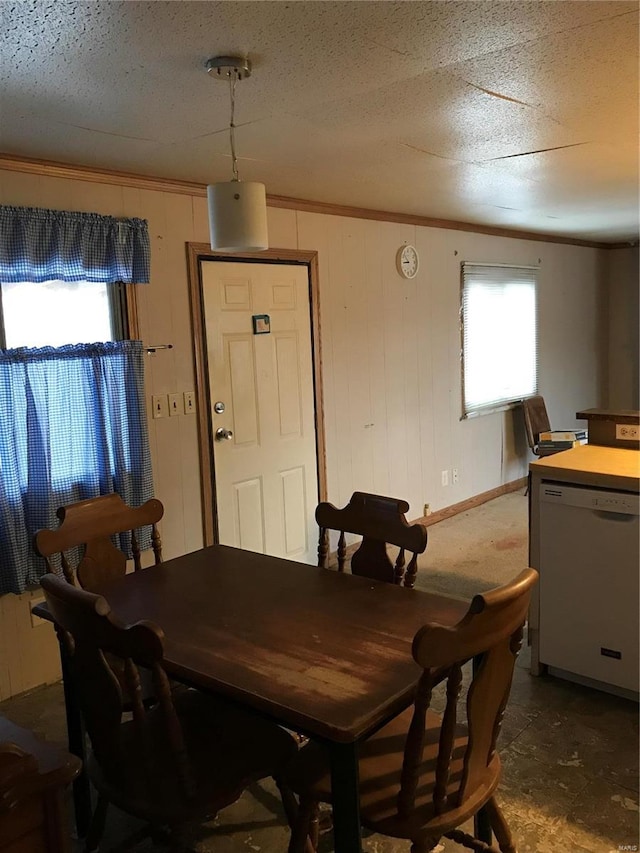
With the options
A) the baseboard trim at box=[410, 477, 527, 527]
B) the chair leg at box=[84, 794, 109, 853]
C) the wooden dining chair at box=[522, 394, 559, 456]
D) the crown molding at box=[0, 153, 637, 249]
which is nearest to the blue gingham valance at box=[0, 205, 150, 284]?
the crown molding at box=[0, 153, 637, 249]

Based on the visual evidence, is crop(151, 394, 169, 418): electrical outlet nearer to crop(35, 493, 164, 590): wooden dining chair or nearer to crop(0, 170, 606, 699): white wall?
crop(0, 170, 606, 699): white wall

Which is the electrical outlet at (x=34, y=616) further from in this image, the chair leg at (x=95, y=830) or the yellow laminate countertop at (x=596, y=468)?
the yellow laminate countertop at (x=596, y=468)

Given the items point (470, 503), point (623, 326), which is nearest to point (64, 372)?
point (470, 503)

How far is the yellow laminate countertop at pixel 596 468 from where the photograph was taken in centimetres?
264

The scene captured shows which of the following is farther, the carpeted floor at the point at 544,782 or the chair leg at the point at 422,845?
the carpeted floor at the point at 544,782

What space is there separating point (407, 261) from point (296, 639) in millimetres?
3606

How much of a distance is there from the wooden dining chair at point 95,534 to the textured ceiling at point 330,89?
133 centimetres

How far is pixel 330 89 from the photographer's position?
84.8 inches

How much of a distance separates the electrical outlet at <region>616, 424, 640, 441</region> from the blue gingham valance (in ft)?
7.51

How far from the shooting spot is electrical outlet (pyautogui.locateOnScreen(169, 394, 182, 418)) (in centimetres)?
348

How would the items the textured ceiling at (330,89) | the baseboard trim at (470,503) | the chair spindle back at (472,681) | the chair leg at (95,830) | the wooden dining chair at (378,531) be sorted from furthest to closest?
the baseboard trim at (470,503), the wooden dining chair at (378,531), the chair leg at (95,830), the textured ceiling at (330,89), the chair spindle back at (472,681)

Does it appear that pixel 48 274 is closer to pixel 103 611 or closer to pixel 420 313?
pixel 103 611

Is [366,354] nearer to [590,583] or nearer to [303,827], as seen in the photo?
[590,583]

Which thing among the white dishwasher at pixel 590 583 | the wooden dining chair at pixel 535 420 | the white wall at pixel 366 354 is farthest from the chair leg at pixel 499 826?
the wooden dining chair at pixel 535 420
